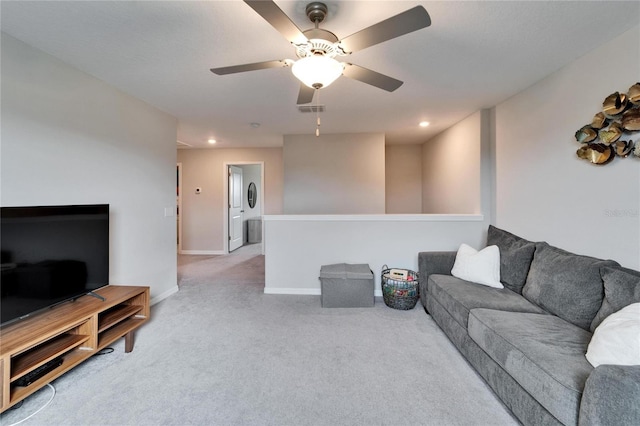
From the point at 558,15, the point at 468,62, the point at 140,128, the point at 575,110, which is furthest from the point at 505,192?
the point at 140,128

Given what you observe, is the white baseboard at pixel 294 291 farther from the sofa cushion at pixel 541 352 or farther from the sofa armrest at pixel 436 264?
the sofa cushion at pixel 541 352

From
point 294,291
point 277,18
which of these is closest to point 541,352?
point 277,18

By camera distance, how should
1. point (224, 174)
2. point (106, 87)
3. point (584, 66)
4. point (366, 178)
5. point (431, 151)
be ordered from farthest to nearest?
point (224, 174) < point (431, 151) < point (366, 178) < point (106, 87) < point (584, 66)

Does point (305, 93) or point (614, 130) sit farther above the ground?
point (305, 93)

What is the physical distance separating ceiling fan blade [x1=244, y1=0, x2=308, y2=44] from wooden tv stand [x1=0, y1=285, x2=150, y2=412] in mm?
2080

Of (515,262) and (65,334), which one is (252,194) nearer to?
(65,334)

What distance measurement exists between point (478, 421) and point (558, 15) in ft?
7.93

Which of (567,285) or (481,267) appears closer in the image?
(567,285)

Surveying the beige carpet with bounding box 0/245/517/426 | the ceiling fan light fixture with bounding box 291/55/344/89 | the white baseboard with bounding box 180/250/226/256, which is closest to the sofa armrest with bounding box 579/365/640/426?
the beige carpet with bounding box 0/245/517/426

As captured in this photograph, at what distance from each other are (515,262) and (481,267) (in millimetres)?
266

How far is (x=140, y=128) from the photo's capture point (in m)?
3.00

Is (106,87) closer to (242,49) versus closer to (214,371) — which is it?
(242,49)

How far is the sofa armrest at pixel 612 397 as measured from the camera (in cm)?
96

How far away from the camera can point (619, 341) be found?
1.20 meters
